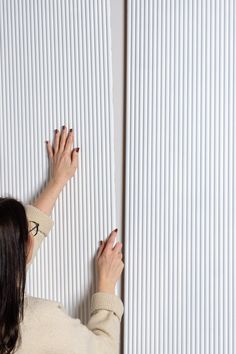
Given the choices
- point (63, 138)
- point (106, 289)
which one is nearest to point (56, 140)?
point (63, 138)

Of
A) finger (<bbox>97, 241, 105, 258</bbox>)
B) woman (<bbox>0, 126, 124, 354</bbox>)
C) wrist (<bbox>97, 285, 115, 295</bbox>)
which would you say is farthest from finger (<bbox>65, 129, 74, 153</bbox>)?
wrist (<bbox>97, 285, 115, 295</bbox>)

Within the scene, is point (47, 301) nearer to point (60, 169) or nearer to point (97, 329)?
point (97, 329)

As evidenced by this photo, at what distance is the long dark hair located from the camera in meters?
0.99

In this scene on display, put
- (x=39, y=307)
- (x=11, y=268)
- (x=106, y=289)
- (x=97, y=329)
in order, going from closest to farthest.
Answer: (x=11, y=268)
(x=39, y=307)
(x=97, y=329)
(x=106, y=289)

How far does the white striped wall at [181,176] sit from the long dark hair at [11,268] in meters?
0.41

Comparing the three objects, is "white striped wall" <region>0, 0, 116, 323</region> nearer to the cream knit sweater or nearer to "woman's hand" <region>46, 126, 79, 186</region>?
"woman's hand" <region>46, 126, 79, 186</region>

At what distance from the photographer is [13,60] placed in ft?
4.83

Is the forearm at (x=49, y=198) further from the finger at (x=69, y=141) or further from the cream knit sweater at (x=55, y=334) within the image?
the cream knit sweater at (x=55, y=334)

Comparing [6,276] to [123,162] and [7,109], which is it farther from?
[7,109]

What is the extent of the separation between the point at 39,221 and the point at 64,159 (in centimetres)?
17

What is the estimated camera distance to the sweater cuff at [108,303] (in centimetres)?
130

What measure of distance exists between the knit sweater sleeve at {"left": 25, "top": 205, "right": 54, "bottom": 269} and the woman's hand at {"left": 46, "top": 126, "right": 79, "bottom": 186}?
0.32 ft

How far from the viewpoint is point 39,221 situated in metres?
1.38

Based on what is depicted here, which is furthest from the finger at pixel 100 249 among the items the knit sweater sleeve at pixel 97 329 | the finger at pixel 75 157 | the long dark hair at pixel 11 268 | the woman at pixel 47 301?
the long dark hair at pixel 11 268
